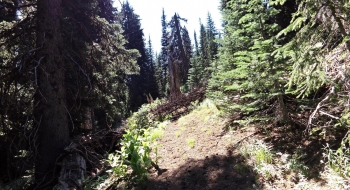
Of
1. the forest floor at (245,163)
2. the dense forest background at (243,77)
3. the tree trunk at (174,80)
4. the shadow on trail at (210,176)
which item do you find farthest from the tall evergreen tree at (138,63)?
the shadow on trail at (210,176)

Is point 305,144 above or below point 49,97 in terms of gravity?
below

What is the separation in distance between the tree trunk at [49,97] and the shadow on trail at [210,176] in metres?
2.44

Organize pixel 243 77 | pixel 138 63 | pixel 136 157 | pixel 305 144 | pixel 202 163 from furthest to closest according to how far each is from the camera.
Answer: pixel 138 63 < pixel 243 77 < pixel 202 163 < pixel 136 157 < pixel 305 144

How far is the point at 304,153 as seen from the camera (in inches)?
176

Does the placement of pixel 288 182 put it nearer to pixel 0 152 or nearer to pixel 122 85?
pixel 122 85

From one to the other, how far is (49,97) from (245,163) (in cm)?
476

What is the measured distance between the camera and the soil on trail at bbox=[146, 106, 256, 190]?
14.4 ft

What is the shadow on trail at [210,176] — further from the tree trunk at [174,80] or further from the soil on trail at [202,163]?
the tree trunk at [174,80]

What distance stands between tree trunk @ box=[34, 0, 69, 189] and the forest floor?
2.40m

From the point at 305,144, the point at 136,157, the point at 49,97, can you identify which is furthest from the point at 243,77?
the point at 49,97

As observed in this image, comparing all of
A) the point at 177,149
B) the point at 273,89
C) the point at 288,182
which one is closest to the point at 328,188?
the point at 288,182

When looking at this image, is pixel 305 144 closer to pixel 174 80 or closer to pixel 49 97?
pixel 49 97

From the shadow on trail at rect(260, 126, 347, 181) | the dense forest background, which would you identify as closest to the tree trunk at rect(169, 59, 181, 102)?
the dense forest background

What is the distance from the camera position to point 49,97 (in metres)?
5.43
